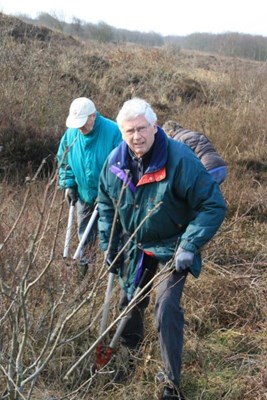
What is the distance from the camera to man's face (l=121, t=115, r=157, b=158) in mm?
2562

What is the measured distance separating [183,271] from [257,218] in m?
3.79

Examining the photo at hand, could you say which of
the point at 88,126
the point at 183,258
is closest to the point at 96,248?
the point at 88,126

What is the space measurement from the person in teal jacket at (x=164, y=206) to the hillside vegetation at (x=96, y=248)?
0.33 m

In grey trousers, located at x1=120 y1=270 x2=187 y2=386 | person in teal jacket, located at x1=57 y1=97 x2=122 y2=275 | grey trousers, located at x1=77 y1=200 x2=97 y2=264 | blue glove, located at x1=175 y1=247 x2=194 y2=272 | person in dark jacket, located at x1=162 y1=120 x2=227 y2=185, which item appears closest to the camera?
blue glove, located at x1=175 y1=247 x2=194 y2=272

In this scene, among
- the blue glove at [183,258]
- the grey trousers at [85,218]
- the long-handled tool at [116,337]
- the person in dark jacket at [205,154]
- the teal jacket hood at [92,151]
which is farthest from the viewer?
the grey trousers at [85,218]

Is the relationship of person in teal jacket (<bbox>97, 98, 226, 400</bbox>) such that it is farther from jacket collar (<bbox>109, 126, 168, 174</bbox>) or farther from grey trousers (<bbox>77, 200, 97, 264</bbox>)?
grey trousers (<bbox>77, 200, 97, 264</bbox>)

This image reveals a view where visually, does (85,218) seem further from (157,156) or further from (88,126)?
(157,156)

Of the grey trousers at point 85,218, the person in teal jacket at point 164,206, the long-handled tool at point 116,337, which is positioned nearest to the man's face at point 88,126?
the grey trousers at point 85,218

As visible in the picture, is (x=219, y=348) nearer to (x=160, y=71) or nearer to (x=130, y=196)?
(x=130, y=196)

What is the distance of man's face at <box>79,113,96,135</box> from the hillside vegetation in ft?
2.02

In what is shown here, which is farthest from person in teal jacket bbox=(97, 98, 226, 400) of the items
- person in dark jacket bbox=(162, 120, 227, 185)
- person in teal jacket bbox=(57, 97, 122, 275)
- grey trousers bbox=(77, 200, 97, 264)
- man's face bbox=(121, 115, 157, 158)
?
grey trousers bbox=(77, 200, 97, 264)

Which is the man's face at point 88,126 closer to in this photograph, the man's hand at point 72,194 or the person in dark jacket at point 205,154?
the man's hand at point 72,194

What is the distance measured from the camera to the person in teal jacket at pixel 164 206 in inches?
101

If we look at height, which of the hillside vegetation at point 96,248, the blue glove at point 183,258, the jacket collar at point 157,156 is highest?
the jacket collar at point 157,156
